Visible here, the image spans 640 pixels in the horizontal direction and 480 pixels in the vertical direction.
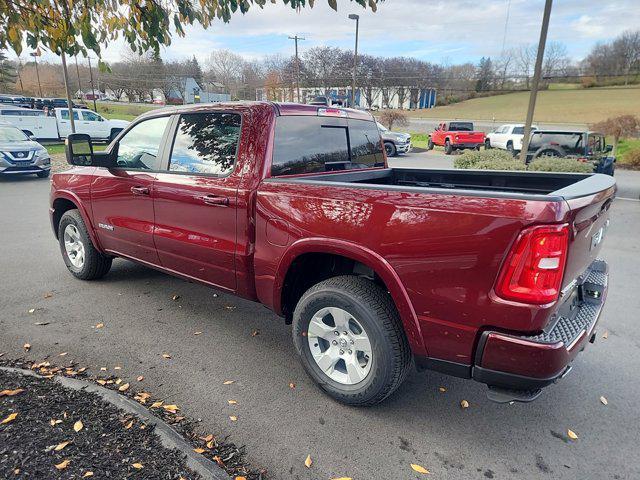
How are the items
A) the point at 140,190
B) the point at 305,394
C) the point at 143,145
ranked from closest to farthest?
the point at 305,394 → the point at 140,190 → the point at 143,145

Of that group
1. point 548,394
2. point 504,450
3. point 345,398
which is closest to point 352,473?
Result: point 345,398

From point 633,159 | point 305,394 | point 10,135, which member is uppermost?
point 10,135

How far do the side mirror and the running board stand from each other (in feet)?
12.6

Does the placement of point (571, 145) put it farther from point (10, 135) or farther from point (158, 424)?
point (10, 135)

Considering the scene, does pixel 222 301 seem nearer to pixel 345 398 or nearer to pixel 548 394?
pixel 345 398

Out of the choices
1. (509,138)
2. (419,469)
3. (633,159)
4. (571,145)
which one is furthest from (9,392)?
(509,138)

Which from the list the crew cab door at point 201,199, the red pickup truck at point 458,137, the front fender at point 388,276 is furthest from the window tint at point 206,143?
the red pickup truck at point 458,137

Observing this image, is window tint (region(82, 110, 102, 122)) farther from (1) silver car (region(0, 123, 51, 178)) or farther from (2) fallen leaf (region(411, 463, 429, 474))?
(2) fallen leaf (region(411, 463, 429, 474))

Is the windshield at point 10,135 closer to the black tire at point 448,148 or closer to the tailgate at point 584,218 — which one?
the tailgate at point 584,218

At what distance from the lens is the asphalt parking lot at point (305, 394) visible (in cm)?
239

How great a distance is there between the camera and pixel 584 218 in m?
2.12

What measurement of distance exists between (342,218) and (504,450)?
163cm

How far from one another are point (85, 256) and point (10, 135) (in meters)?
11.8

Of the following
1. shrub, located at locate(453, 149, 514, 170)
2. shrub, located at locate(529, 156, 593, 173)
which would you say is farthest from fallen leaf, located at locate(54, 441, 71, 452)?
shrub, located at locate(453, 149, 514, 170)
